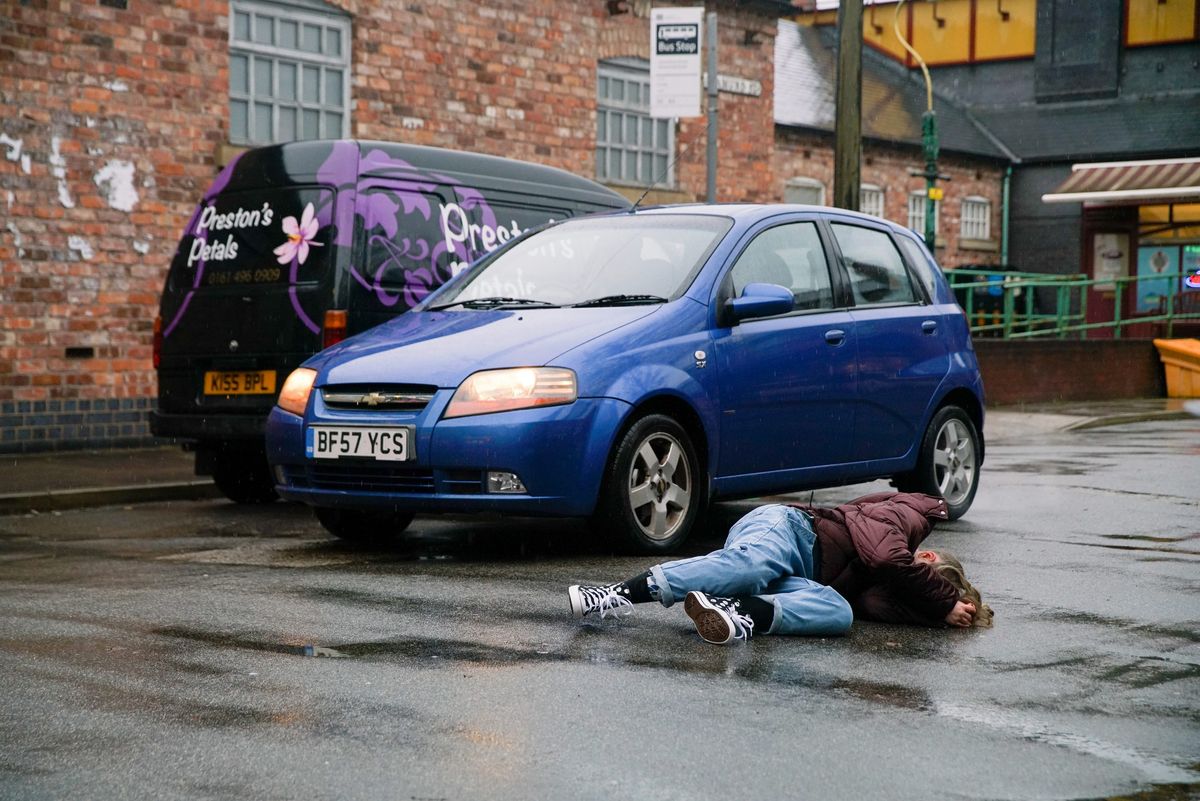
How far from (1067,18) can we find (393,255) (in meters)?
33.8

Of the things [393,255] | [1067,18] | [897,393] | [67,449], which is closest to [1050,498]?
[897,393]

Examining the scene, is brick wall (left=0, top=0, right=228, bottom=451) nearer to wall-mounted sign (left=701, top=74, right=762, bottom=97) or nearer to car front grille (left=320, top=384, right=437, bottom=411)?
car front grille (left=320, top=384, right=437, bottom=411)

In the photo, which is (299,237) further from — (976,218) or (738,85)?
(976,218)

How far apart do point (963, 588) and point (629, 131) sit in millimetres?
14357

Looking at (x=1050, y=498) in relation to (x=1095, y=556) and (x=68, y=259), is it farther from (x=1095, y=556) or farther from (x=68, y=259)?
(x=68, y=259)

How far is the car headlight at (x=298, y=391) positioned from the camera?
7.61 meters

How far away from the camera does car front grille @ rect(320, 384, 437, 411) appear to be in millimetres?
7129

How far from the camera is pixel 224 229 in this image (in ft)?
32.4

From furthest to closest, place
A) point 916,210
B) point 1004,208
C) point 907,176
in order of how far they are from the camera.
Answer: point 1004,208 → point 916,210 → point 907,176

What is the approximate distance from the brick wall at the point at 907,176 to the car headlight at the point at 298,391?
20.4m

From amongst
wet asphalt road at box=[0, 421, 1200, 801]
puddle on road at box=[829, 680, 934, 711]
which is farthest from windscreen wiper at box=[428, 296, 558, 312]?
puddle on road at box=[829, 680, 934, 711]

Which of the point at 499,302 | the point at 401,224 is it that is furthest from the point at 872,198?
the point at 499,302

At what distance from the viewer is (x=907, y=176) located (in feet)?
111

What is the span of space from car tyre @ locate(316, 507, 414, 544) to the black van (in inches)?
57.7
